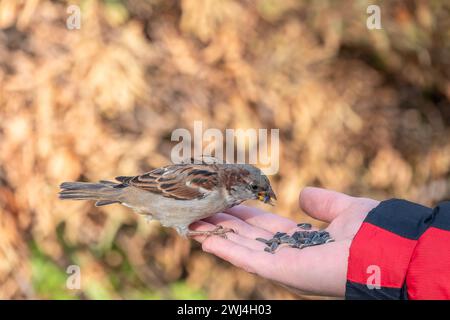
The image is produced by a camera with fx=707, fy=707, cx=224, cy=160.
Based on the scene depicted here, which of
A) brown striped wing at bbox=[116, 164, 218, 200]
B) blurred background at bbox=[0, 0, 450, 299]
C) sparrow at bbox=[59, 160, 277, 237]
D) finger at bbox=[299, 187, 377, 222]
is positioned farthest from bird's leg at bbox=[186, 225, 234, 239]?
blurred background at bbox=[0, 0, 450, 299]

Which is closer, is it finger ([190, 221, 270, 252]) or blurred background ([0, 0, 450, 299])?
finger ([190, 221, 270, 252])

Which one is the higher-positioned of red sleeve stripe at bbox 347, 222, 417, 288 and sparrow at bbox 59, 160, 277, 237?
sparrow at bbox 59, 160, 277, 237

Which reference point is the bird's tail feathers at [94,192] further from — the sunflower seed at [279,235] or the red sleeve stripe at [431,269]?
the red sleeve stripe at [431,269]

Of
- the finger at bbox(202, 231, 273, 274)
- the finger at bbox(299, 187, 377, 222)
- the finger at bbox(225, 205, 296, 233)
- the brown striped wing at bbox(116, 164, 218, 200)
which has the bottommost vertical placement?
the finger at bbox(202, 231, 273, 274)

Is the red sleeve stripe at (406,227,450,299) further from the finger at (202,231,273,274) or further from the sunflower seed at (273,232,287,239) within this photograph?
the sunflower seed at (273,232,287,239)

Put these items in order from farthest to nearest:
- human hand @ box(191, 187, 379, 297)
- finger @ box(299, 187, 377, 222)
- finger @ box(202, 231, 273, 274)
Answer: finger @ box(299, 187, 377, 222) < finger @ box(202, 231, 273, 274) < human hand @ box(191, 187, 379, 297)

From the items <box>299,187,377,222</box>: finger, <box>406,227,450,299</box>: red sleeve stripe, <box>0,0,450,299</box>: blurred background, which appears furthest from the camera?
<box>0,0,450,299</box>: blurred background

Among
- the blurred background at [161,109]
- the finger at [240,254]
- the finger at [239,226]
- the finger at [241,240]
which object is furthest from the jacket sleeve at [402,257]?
the blurred background at [161,109]
